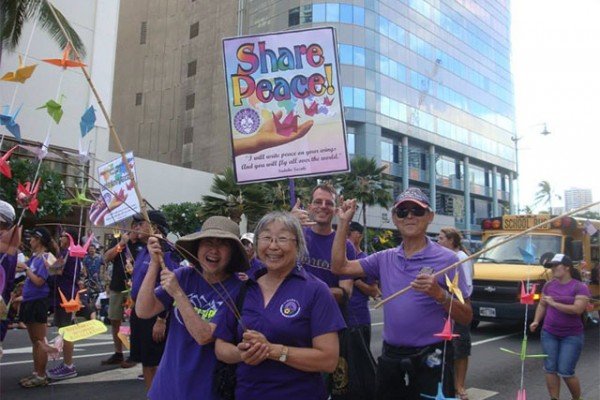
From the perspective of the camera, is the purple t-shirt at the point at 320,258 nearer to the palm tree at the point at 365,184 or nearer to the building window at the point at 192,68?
the palm tree at the point at 365,184

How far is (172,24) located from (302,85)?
4764 cm

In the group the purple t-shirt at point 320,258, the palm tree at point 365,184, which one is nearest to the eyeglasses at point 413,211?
the purple t-shirt at point 320,258

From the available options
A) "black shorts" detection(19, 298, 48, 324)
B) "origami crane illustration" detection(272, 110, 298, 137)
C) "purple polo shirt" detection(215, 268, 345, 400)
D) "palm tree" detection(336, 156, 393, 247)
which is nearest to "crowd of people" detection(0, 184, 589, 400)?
"purple polo shirt" detection(215, 268, 345, 400)

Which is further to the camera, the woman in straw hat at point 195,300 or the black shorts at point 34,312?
the black shorts at point 34,312

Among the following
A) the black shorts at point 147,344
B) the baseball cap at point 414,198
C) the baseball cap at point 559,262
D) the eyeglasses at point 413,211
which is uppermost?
the baseball cap at point 414,198

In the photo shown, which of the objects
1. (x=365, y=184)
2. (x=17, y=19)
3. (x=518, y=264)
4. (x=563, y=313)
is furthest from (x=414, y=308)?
(x=365, y=184)

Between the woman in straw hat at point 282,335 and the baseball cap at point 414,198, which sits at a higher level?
the baseball cap at point 414,198

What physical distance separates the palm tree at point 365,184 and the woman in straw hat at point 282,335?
25689 millimetres

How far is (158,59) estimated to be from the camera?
4734 cm

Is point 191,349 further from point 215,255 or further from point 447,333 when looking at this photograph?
point 447,333

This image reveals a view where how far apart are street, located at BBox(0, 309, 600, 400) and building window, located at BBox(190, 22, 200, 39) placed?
1552 inches

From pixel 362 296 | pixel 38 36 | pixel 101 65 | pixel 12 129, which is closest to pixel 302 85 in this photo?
pixel 362 296

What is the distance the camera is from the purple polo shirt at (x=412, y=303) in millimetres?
3021

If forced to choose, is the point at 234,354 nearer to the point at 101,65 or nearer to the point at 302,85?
the point at 302,85
